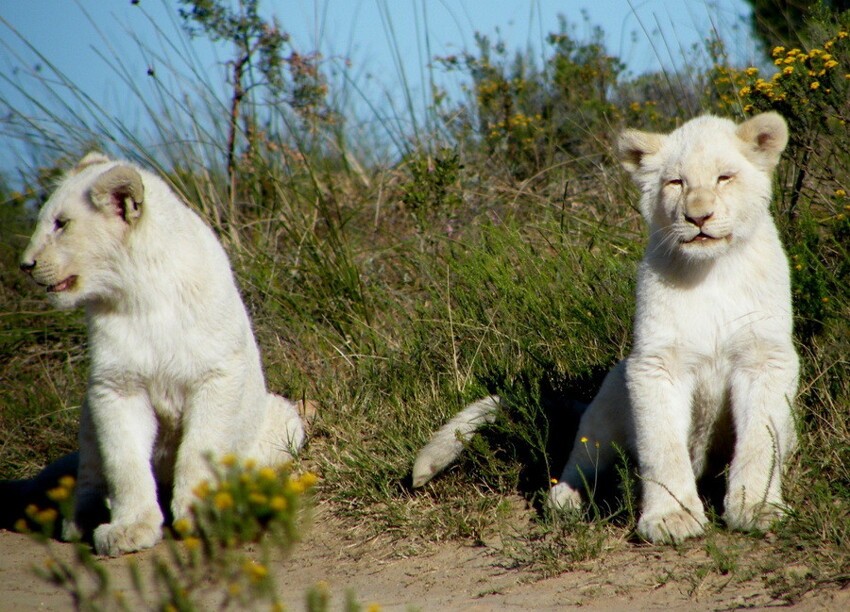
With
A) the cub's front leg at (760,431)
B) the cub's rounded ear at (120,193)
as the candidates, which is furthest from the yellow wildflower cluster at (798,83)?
the cub's rounded ear at (120,193)

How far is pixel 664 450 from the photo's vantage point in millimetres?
3658

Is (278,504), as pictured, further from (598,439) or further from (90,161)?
(90,161)

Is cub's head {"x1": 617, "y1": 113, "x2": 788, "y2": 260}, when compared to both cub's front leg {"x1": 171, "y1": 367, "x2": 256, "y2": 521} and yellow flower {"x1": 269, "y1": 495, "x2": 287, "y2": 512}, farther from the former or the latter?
yellow flower {"x1": 269, "y1": 495, "x2": 287, "y2": 512}

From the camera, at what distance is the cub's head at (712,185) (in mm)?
3678

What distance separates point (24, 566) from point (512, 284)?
299cm

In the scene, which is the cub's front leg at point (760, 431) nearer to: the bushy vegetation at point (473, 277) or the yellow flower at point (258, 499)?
the bushy vegetation at point (473, 277)

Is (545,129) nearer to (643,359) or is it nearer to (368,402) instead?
(368,402)

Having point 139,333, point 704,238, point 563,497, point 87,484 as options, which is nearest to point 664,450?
point 563,497

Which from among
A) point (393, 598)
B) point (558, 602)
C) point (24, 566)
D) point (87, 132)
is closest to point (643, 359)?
point (558, 602)

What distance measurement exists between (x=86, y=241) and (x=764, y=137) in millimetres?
3007

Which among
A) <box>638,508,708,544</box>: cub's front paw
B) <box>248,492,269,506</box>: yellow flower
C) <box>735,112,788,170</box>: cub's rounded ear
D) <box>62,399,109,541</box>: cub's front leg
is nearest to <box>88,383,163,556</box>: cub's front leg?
<box>62,399,109,541</box>: cub's front leg

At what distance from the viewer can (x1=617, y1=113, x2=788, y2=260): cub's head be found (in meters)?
3.68

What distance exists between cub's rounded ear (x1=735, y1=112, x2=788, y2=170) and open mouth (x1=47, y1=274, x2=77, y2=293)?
2.99 meters

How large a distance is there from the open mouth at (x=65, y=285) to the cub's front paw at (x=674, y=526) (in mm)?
2716
